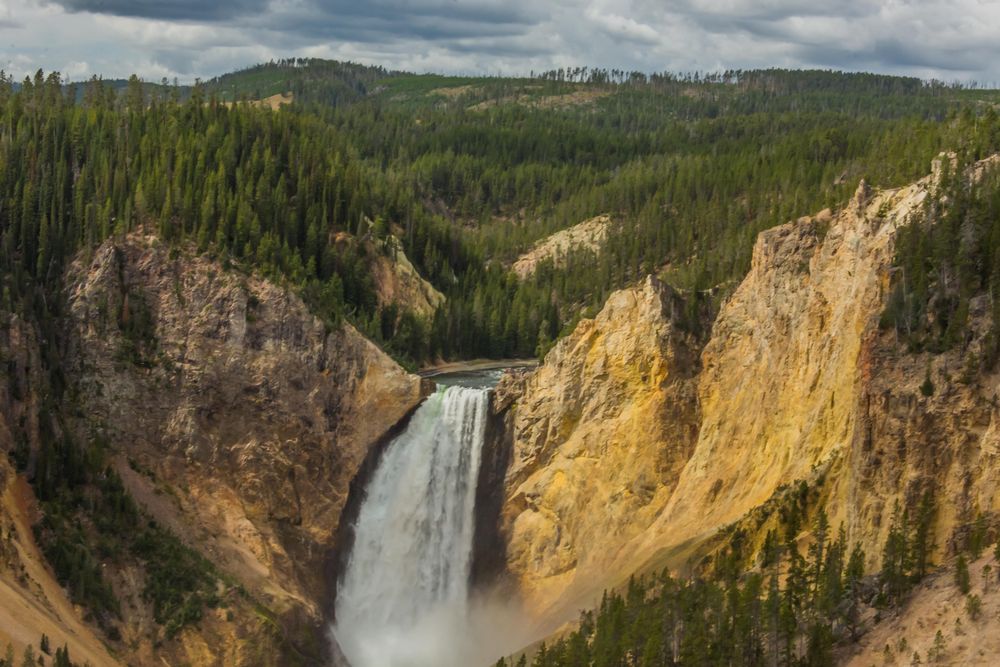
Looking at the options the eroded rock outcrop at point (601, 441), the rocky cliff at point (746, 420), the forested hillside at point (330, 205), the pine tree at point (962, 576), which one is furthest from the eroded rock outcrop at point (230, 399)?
the pine tree at point (962, 576)

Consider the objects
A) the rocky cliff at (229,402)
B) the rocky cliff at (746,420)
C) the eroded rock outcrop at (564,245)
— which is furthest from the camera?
the eroded rock outcrop at (564,245)

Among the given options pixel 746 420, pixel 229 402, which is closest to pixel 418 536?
pixel 229 402

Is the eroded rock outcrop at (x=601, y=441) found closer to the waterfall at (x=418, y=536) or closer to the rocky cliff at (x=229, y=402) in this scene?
the waterfall at (x=418, y=536)

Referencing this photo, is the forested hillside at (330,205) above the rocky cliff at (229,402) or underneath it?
above

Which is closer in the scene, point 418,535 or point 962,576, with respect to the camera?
point 962,576

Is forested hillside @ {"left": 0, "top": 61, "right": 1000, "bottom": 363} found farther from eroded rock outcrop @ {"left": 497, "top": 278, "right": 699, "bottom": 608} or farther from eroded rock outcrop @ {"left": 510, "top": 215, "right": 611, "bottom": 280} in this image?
eroded rock outcrop @ {"left": 497, "top": 278, "right": 699, "bottom": 608}

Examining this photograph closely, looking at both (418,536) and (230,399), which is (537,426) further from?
(230,399)

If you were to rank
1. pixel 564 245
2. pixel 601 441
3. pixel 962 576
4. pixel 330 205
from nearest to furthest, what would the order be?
pixel 962 576
pixel 601 441
pixel 330 205
pixel 564 245
